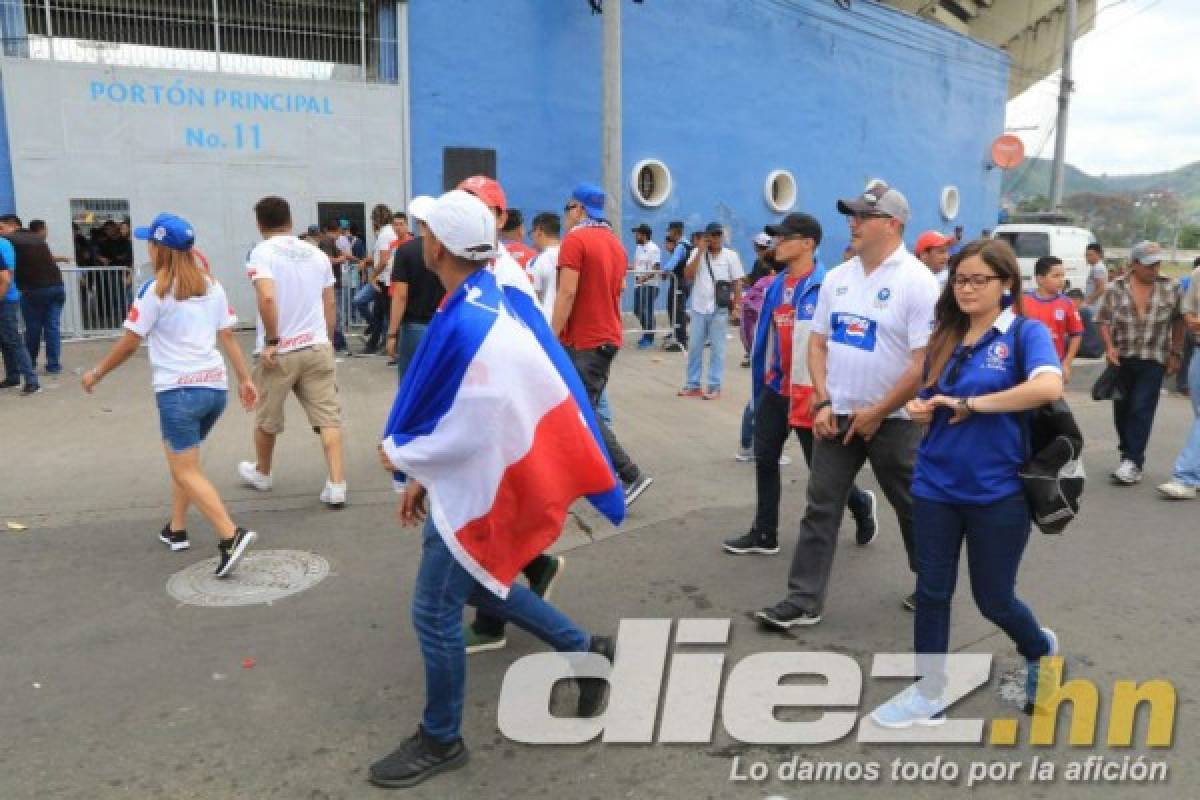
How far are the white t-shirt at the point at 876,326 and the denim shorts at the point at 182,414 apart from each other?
3138 mm

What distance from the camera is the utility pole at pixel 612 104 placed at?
1303cm

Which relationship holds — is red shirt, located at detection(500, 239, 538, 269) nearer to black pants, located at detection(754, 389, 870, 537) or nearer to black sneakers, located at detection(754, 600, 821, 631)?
black pants, located at detection(754, 389, 870, 537)

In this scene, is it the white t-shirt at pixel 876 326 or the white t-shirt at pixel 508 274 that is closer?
the white t-shirt at pixel 508 274

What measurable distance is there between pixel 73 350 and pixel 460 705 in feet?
35.5

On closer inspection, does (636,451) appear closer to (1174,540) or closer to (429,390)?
(1174,540)

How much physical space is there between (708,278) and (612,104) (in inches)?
193

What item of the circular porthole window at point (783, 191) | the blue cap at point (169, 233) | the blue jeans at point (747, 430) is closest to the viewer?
the blue cap at point (169, 233)

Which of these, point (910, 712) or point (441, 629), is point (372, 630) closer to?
point (441, 629)

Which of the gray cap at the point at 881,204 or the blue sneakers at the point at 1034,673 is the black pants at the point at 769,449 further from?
the blue sneakers at the point at 1034,673

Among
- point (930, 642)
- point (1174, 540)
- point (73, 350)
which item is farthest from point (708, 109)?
point (930, 642)

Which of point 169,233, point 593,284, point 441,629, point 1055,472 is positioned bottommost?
point 441,629

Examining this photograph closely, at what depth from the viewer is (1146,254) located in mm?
6672

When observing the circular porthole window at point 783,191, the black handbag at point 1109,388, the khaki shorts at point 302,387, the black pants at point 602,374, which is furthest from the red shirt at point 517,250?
the circular porthole window at point 783,191

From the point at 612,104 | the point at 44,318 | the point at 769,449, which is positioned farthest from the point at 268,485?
the point at 612,104
